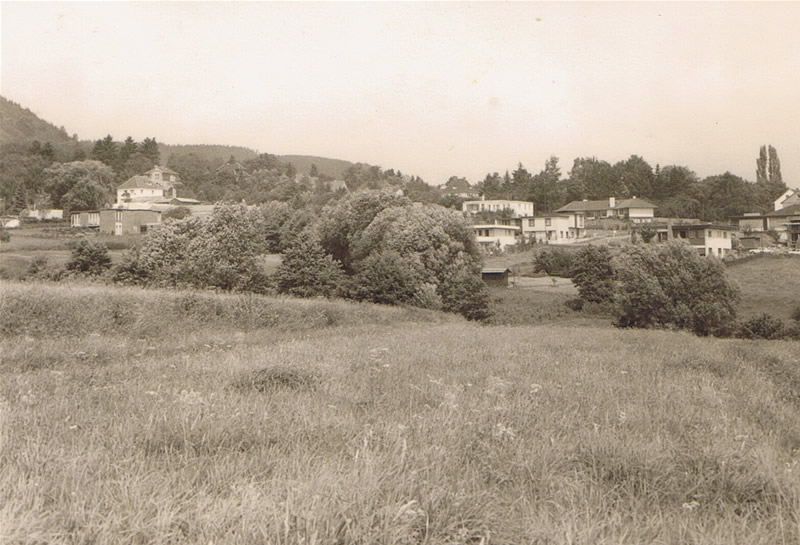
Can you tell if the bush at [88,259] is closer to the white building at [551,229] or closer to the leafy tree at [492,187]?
the white building at [551,229]

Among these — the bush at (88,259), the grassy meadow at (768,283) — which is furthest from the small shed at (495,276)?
the bush at (88,259)

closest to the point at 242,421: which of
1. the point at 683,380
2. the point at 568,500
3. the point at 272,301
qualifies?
the point at 568,500

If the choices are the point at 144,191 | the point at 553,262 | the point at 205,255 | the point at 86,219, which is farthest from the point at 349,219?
the point at 144,191

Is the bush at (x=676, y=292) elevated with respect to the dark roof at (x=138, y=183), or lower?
lower

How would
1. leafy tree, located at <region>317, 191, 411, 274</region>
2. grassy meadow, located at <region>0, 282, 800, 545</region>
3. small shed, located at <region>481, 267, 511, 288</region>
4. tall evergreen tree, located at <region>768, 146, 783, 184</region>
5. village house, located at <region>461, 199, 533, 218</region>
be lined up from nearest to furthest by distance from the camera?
grassy meadow, located at <region>0, 282, 800, 545</region> → leafy tree, located at <region>317, 191, 411, 274</region> → small shed, located at <region>481, 267, 511, 288</region> → village house, located at <region>461, 199, 533, 218</region> → tall evergreen tree, located at <region>768, 146, 783, 184</region>

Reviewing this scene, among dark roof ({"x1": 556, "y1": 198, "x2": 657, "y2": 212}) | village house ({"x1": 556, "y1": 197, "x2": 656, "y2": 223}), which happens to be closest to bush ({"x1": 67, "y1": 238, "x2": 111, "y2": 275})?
village house ({"x1": 556, "y1": 197, "x2": 656, "y2": 223})

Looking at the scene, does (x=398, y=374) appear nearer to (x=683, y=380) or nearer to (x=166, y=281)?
(x=683, y=380)

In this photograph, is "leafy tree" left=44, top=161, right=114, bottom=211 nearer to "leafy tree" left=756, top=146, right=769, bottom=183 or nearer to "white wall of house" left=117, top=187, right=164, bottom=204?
"white wall of house" left=117, top=187, right=164, bottom=204
